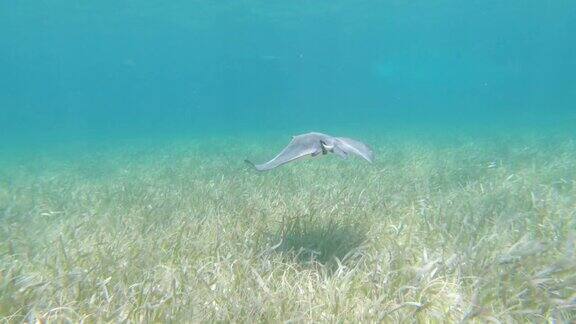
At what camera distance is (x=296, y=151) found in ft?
12.5

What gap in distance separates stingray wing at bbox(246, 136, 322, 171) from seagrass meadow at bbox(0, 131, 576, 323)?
815 mm

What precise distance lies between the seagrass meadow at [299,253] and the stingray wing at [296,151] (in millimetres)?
815

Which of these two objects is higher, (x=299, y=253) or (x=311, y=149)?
(x=311, y=149)

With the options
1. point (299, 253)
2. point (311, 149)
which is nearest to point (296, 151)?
point (311, 149)

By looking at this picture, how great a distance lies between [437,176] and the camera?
7629mm

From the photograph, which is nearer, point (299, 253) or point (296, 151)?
point (299, 253)

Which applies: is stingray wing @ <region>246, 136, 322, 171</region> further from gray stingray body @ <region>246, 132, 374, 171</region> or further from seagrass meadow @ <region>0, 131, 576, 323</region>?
seagrass meadow @ <region>0, 131, 576, 323</region>

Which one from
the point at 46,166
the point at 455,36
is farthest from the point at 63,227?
the point at 455,36

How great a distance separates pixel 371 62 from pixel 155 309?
11201 cm

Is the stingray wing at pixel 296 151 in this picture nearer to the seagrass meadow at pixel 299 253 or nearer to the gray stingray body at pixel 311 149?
the gray stingray body at pixel 311 149

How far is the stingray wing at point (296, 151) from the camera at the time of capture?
3.55 meters

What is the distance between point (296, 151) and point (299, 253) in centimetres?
95

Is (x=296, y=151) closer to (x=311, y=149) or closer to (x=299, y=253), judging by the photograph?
(x=311, y=149)

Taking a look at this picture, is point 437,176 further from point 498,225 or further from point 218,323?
point 218,323
